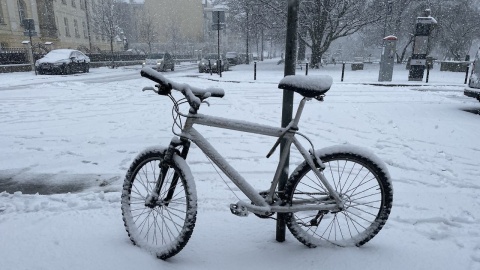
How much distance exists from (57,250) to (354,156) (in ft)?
7.70

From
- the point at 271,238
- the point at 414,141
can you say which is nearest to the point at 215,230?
the point at 271,238

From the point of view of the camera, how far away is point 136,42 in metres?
74.0

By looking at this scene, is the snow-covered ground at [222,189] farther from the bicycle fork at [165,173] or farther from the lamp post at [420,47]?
the lamp post at [420,47]

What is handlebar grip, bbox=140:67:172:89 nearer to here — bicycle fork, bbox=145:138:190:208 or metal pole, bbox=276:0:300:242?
bicycle fork, bbox=145:138:190:208

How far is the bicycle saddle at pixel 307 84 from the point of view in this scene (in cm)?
216

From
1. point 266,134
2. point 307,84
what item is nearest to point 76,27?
point 266,134

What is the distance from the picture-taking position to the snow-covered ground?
2.41 metres

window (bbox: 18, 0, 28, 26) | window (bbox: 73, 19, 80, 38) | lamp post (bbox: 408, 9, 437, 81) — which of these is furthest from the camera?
window (bbox: 73, 19, 80, 38)

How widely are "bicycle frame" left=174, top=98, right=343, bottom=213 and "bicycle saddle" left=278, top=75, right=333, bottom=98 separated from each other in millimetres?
91

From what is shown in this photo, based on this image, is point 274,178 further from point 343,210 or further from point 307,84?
point 307,84

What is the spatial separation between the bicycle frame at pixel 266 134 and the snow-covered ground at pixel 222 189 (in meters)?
0.39

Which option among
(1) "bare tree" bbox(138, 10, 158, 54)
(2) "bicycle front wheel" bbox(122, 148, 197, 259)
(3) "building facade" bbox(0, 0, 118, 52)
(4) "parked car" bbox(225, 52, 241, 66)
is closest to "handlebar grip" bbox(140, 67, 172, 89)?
(2) "bicycle front wheel" bbox(122, 148, 197, 259)

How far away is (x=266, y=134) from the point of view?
2305 mm

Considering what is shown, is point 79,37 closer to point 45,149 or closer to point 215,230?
point 45,149
